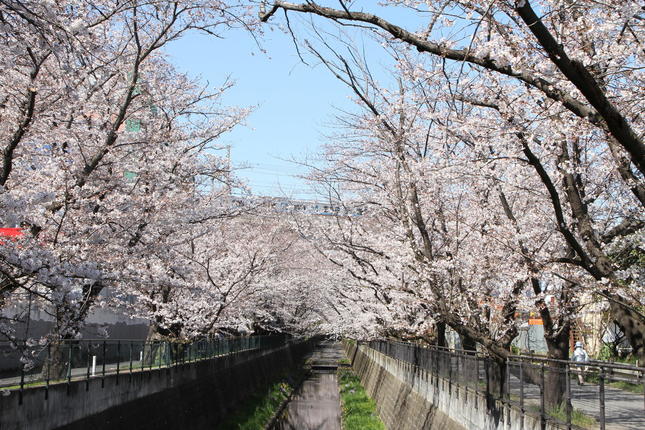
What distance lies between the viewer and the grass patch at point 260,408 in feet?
90.7

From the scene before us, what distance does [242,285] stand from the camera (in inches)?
1102

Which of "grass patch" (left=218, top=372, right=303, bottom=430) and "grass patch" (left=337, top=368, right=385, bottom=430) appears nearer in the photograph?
"grass patch" (left=218, top=372, right=303, bottom=430)

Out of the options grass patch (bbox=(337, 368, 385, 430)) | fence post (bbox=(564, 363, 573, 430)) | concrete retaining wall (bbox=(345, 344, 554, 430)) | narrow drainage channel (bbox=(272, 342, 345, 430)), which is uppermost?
fence post (bbox=(564, 363, 573, 430))

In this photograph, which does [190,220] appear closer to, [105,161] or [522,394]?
[105,161]

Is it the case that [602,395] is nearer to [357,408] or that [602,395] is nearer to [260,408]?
[260,408]

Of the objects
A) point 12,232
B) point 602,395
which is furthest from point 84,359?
point 602,395

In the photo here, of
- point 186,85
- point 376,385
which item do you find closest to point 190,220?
point 186,85

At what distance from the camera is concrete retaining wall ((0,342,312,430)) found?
12.4 m

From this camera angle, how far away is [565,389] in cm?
1052

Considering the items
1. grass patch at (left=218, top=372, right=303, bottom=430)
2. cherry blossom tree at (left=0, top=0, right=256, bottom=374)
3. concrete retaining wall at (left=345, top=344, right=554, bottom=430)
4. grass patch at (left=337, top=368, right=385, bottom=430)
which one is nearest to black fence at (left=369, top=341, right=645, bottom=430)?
concrete retaining wall at (left=345, top=344, right=554, bottom=430)

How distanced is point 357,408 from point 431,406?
14208 millimetres

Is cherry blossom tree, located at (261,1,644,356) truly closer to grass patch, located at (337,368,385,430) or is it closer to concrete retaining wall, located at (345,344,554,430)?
concrete retaining wall, located at (345,344,554,430)

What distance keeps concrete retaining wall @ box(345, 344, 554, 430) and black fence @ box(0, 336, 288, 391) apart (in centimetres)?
807

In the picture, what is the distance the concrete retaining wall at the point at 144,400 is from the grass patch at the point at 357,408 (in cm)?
526
